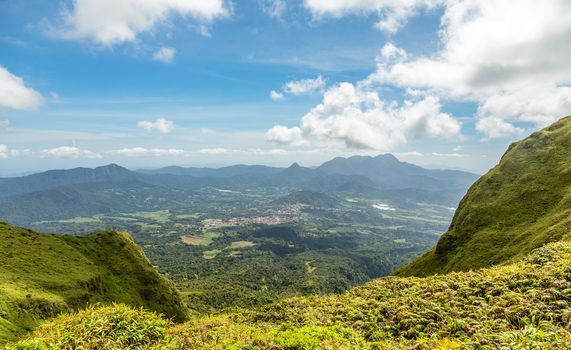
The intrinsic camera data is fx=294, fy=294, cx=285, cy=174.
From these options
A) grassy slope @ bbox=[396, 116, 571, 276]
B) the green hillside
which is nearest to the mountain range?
grassy slope @ bbox=[396, 116, 571, 276]

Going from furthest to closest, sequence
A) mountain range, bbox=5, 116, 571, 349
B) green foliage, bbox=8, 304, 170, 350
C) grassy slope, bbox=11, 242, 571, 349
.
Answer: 1. green foliage, bbox=8, 304, 170, 350
2. mountain range, bbox=5, 116, 571, 349
3. grassy slope, bbox=11, 242, 571, 349

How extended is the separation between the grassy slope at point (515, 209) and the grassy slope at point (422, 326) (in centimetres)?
3445

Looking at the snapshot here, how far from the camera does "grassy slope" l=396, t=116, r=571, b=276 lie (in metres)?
56.8

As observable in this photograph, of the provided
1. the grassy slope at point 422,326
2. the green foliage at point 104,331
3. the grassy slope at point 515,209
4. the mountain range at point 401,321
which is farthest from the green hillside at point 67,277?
the grassy slope at point 515,209

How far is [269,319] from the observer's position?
1350 inches

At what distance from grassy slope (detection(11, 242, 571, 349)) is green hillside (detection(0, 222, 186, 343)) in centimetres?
2751

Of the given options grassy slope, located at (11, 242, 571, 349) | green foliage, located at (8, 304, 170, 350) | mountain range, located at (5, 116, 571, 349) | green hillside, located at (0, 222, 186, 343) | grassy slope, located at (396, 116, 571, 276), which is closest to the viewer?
grassy slope, located at (11, 242, 571, 349)

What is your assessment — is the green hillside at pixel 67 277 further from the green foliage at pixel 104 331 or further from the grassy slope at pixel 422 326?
the grassy slope at pixel 422 326

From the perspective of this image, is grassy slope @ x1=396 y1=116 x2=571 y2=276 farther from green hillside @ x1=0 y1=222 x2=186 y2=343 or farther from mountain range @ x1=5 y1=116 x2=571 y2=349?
green hillside @ x1=0 y1=222 x2=186 y2=343

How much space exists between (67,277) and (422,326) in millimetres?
71773

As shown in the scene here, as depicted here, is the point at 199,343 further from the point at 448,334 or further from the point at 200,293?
the point at 200,293

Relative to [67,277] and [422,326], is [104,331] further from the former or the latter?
[67,277]

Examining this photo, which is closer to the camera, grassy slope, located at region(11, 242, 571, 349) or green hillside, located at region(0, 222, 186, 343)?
grassy slope, located at region(11, 242, 571, 349)

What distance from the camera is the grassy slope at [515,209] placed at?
56800 millimetres
